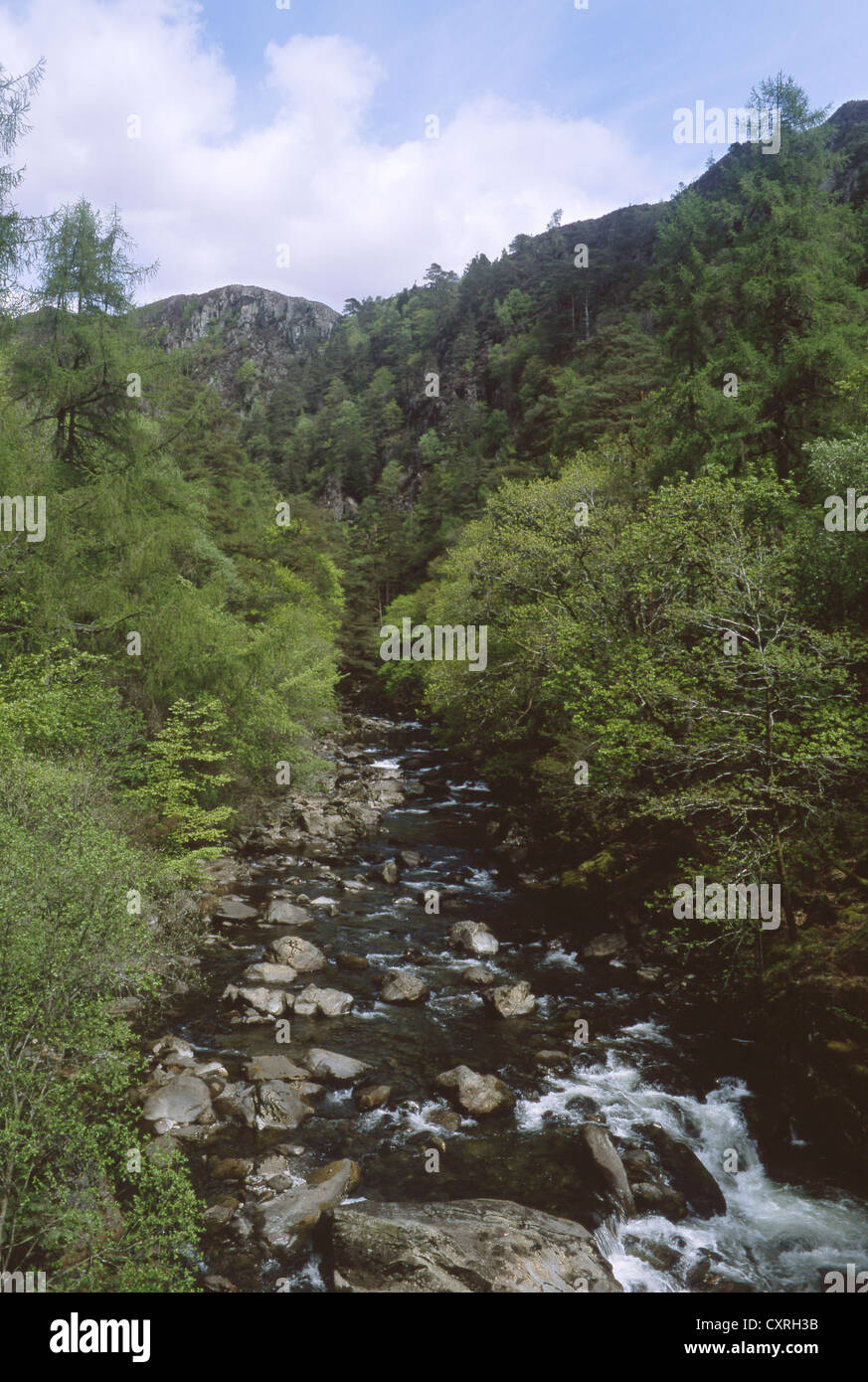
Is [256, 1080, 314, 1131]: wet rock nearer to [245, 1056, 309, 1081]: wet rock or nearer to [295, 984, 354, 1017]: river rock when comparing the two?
[245, 1056, 309, 1081]: wet rock

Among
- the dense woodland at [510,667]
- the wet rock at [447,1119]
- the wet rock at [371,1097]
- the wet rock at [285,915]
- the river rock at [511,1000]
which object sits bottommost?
the wet rock at [447,1119]

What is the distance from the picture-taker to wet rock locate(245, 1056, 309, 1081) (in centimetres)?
1042

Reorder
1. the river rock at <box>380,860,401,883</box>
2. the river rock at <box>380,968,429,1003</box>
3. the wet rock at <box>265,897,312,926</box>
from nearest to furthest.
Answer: the river rock at <box>380,968,429,1003</box> < the wet rock at <box>265,897,312,926</box> < the river rock at <box>380,860,401,883</box>

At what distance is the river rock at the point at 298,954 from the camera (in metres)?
14.1

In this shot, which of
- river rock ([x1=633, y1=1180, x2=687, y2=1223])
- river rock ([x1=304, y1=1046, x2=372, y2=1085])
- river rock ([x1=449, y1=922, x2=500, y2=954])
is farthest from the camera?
river rock ([x1=449, y1=922, x2=500, y2=954])

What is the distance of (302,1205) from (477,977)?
6215 mm

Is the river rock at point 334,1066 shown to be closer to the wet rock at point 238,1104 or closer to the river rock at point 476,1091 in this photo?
the wet rock at point 238,1104

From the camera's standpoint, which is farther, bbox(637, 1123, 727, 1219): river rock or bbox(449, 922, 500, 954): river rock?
bbox(449, 922, 500, 954): river rock

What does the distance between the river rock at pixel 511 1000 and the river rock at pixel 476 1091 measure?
186 cm

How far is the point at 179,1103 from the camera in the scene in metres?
9.49

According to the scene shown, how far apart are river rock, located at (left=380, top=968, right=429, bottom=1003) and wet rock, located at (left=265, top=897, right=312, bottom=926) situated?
3.26 metres

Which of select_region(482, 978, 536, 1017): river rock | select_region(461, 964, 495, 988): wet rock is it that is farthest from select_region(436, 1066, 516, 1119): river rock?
select_region(461, 964, 495, 988): wet rock

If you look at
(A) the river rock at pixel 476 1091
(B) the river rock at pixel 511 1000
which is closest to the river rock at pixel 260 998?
(A) the river rock at pixel 476 1091
